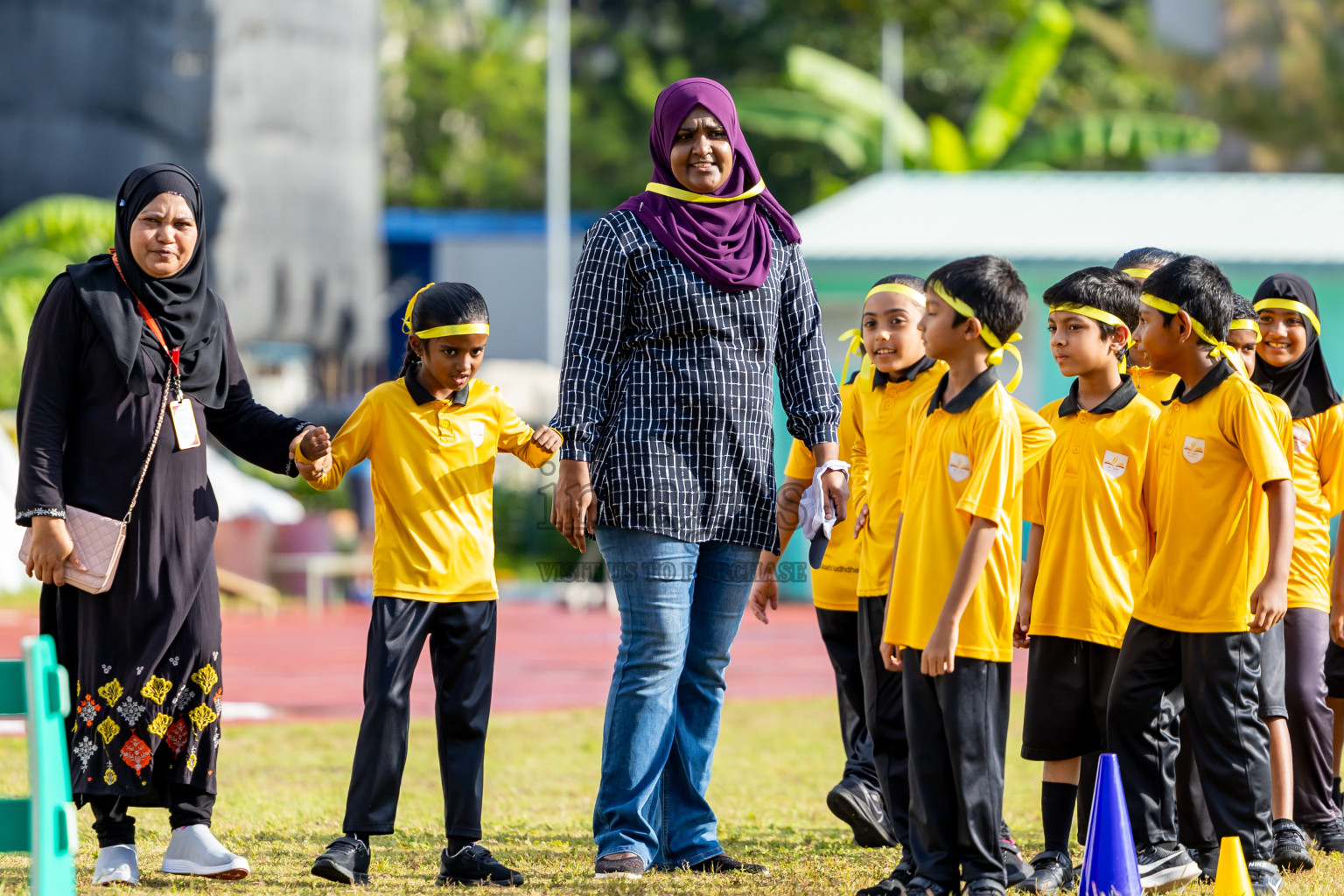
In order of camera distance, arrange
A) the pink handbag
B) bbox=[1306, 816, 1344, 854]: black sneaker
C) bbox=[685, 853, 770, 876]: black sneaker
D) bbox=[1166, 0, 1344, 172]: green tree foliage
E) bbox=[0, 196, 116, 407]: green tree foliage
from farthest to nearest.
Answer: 1. bbox=[1166, 0, 1344, 172]: green tree foliage
2. bbox=[0, 196, 116, 407]: green tree foliage
3. bbox=[1306, 816, 1344, 854]: black sneaker
4. bbox=[685, 853, 770, 876]: black sneaker
5. the pink handbag

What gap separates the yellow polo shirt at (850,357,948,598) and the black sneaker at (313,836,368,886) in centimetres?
168

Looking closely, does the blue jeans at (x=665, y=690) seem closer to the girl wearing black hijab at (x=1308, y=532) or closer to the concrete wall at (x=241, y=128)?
the girl wearing black hijab at (x=1308, y=532)

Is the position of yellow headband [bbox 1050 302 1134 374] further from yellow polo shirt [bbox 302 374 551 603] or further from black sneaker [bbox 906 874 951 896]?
black sneaker [bbox 906 874 951 896]

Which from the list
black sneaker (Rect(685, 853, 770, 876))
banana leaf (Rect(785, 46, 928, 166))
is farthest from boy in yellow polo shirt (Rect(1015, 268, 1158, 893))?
banana leaf (Rect(785, 46, 928, 166))

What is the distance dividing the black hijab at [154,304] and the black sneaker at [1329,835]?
3741 mm

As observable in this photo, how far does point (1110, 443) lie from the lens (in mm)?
5016

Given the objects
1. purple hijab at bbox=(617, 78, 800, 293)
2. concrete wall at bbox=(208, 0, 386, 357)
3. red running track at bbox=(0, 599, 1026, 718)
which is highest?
concrete wall at bbox=(208, 0, 386, 357)

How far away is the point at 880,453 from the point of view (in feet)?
18.0

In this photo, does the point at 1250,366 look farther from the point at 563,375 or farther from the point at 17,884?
the point at 17,884

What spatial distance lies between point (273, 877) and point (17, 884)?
69cm

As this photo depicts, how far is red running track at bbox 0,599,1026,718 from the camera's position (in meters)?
10.9

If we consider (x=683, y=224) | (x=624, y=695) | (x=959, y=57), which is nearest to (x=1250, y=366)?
(x=683, y=224)

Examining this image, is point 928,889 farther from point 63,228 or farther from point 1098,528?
point 63,228

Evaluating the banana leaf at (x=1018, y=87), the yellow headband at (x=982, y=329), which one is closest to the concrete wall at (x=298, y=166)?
the banana leaf at (x=1018, y=87)
